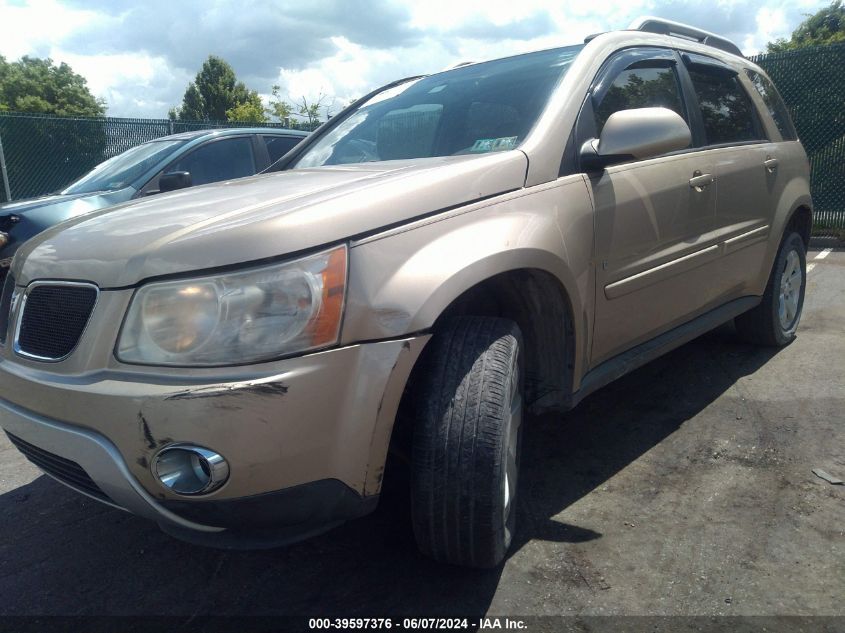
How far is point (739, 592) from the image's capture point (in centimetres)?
209

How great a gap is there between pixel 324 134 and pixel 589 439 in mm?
2006

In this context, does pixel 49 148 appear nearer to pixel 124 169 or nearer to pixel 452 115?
pixel 124 169

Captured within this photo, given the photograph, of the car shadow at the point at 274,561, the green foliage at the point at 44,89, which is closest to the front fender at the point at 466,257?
the car shadow at the point at 274,561

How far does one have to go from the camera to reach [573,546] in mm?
2391

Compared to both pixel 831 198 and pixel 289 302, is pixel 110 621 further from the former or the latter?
pixel 831 198

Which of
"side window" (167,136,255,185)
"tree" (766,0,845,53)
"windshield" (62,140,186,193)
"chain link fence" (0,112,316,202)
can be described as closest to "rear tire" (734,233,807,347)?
"side window" (167,136,255,185)

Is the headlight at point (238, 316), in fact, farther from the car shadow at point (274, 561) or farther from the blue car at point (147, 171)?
the blue car at point (147, 171)

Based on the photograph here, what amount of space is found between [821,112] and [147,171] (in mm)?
8570

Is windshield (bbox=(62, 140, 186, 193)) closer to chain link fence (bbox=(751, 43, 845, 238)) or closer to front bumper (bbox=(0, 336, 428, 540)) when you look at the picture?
front bumper (bbox=(0, 336, 428, 540))

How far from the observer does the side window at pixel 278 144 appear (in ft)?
21.4

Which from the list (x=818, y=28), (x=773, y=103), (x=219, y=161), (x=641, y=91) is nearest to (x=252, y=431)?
(x=641, y=91)

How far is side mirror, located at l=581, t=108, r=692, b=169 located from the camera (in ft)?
8.19

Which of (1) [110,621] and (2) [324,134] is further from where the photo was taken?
(2) [324,134]

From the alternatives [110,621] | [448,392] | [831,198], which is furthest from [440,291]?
[831,198]
